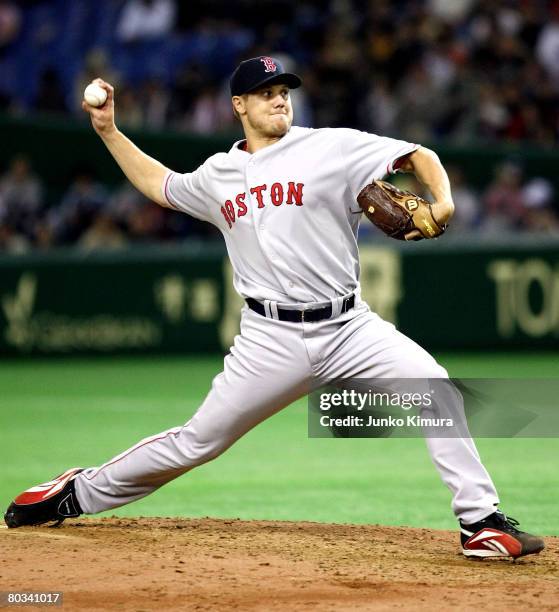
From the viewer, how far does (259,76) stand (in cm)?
538

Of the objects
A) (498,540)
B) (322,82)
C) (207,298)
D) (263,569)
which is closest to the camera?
(263,569)

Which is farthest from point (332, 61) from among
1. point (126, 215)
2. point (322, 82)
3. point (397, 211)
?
point (397, 211)

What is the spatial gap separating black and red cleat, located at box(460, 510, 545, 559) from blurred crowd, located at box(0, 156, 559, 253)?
385 inches

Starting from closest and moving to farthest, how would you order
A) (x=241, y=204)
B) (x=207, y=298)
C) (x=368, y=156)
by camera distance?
(x=368, y=156) → (x=241, y=204) → (x=207, y=298)

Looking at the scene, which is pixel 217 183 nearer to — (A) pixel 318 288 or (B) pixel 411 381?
(A) pixel 318 288

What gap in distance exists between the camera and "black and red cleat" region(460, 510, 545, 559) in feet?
16.2

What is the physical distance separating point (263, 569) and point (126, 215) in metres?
10.5

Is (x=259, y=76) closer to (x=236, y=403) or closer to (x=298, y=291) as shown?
(x=298, y=291)

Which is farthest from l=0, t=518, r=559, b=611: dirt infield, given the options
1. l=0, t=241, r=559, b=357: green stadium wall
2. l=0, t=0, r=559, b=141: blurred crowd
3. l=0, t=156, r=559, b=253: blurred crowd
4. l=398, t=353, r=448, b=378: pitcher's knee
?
l=0, t=0, r=559, b=141: blurred crowd

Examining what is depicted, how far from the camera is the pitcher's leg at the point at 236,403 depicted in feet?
17.1

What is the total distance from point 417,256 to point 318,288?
30.0 ft

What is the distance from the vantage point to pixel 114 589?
14.8 ft

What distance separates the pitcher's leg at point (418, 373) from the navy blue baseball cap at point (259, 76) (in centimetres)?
104

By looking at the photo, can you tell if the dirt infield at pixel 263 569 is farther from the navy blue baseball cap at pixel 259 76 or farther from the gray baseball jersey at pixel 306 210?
the navy blue baseball cap at pixel 259 76
